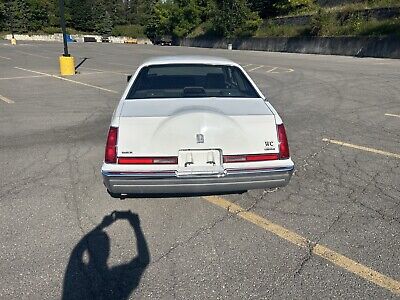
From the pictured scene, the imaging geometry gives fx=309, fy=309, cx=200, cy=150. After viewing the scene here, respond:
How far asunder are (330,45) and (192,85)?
1128 inches

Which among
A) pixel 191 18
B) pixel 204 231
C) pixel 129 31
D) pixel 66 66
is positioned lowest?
pixel 129 31

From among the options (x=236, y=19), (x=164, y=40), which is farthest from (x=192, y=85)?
(x=164, y=40)

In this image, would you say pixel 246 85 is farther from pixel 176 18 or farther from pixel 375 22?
pixel 176 18

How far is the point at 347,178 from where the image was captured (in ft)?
13.1

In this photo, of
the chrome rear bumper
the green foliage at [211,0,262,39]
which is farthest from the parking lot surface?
the green foliage at [211,0,262,39]

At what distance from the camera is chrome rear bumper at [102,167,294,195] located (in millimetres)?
2830

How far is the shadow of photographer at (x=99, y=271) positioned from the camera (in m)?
2.26

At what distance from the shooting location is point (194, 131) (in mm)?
2838

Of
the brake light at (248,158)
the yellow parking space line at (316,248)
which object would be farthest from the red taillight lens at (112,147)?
the yellow parking space line at (316,248)

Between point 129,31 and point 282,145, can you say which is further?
point 129,31

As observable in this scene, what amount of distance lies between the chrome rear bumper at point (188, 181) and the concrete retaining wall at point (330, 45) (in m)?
25.5

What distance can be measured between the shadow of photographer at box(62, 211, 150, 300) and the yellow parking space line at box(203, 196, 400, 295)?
1045mm

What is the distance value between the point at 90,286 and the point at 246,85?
2854mm

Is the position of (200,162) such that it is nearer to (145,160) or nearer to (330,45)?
(145,160)
